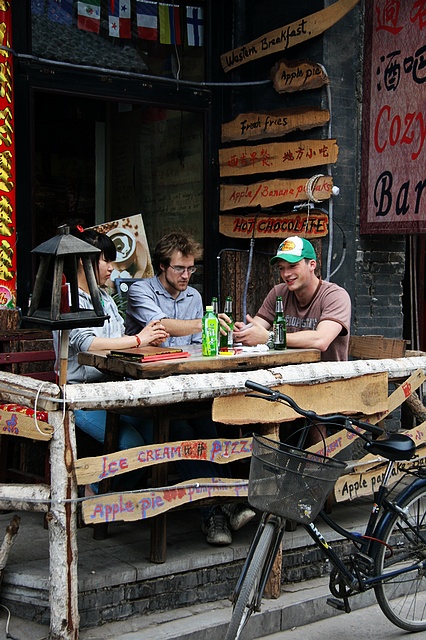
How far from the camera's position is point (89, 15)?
6.40 m

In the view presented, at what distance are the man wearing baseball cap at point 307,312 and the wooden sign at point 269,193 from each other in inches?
47.5

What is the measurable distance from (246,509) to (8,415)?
1.41 metres

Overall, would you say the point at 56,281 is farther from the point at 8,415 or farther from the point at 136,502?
the point at 136,502

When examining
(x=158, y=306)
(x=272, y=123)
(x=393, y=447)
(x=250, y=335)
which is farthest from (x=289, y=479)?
(x=272, y=123)

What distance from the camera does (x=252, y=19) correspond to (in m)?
6.92

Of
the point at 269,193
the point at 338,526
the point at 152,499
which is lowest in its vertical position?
the point at 338,526

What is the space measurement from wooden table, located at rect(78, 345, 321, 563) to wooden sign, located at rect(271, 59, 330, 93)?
246cm

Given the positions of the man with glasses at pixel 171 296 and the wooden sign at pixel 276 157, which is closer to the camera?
the man with glasses at pixel 171 296

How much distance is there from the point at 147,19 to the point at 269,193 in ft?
5.66

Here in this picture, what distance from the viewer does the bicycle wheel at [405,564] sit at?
396 centimetres

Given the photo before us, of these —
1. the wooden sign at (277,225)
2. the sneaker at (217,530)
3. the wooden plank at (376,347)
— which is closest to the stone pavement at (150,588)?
the sneaker at (217,530)

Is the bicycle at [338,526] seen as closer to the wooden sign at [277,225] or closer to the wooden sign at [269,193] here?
the wooden sign at [277,225]

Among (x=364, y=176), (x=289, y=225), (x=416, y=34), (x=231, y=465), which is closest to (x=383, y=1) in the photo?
(x=416, y=34)

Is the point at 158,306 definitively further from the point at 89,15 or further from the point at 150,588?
the point at 89,15
